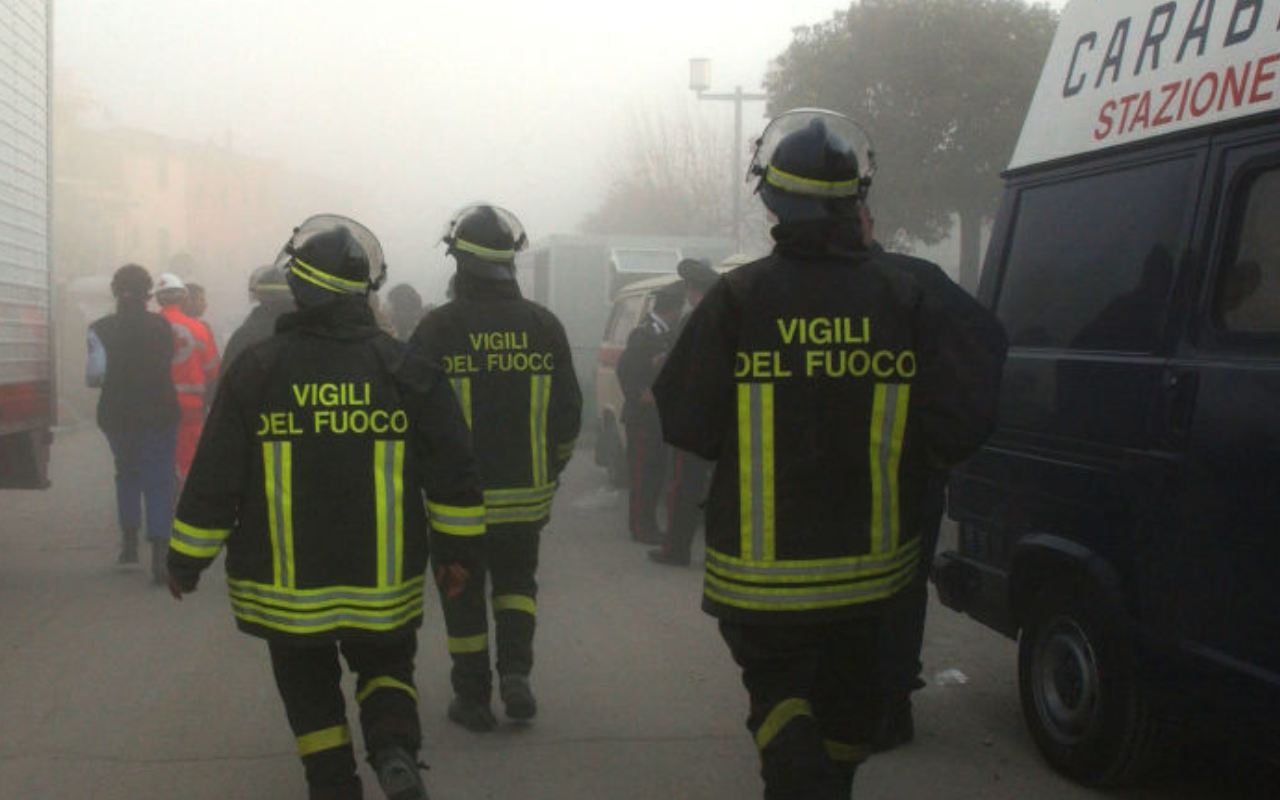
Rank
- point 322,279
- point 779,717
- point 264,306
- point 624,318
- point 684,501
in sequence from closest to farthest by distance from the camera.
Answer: point 779,717 < point 322,279 < point 264,306 < point 684,501 < point 624,318

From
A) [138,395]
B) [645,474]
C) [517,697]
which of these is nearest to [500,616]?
[517,697]

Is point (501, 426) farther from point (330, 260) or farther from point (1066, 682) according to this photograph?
point (1066, 682)

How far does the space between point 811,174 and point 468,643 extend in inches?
97.8

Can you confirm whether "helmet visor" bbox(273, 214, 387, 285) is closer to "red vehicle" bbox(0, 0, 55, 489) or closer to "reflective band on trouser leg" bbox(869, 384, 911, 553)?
"reflective band on trouser leg" bbox(869, 384, 911, 553)

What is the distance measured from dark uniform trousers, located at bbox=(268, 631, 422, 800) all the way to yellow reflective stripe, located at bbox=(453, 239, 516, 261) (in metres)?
1.81

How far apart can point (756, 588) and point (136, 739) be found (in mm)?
2885

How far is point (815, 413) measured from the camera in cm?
346

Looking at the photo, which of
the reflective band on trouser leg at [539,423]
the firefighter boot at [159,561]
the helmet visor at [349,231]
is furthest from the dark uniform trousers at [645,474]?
the helmet visor at [349,231]

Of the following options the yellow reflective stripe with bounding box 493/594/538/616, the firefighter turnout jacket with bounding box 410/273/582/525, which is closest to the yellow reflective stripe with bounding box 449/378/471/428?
the firefighter turnout jacket with bounding box 410/273/582/525

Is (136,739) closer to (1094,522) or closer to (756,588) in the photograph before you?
(756,588)

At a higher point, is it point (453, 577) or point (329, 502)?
point (329, 502)

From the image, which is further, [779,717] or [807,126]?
[807,126]

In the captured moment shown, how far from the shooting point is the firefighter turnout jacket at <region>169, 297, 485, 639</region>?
12.9ft

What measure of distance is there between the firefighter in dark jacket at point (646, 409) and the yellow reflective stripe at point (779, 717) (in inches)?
239
